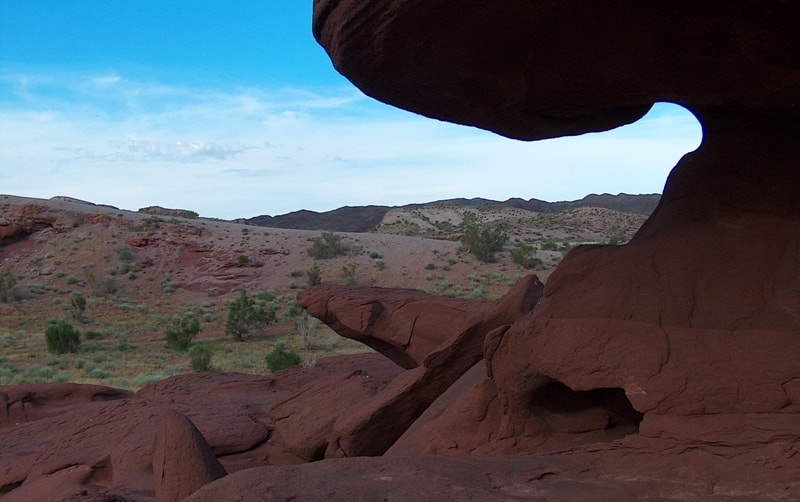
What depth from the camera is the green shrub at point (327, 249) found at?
3824cm

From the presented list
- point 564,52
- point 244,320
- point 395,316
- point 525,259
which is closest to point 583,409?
point 564,52

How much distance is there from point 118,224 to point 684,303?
41.3 metres

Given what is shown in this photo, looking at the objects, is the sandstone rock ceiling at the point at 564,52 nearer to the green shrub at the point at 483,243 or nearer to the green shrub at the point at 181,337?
the green shrub at the point at 181,337

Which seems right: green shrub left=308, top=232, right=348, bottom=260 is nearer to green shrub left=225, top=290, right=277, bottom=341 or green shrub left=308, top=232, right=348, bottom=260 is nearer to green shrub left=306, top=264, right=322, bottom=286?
green shrub left=306, top=264, right=322, bottom=286

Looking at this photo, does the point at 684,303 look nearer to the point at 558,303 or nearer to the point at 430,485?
the point at 558,303

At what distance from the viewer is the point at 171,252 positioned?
126ft

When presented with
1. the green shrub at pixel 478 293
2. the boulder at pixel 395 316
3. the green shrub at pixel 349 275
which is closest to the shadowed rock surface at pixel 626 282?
the boulder at pixel 395 316

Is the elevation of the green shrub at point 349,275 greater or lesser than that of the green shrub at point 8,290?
lesser

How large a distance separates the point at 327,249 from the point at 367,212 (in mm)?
55628

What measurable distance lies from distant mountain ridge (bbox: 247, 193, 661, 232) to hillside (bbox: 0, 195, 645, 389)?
41241mm

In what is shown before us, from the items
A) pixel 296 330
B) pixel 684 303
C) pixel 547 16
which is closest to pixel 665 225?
pixel 684 303

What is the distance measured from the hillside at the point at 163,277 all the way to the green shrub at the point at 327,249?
400 mm

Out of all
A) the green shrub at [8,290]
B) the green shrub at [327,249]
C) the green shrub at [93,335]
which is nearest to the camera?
the green shrub at [93,335]

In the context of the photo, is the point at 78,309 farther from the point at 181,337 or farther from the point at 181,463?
the point at 181,463
